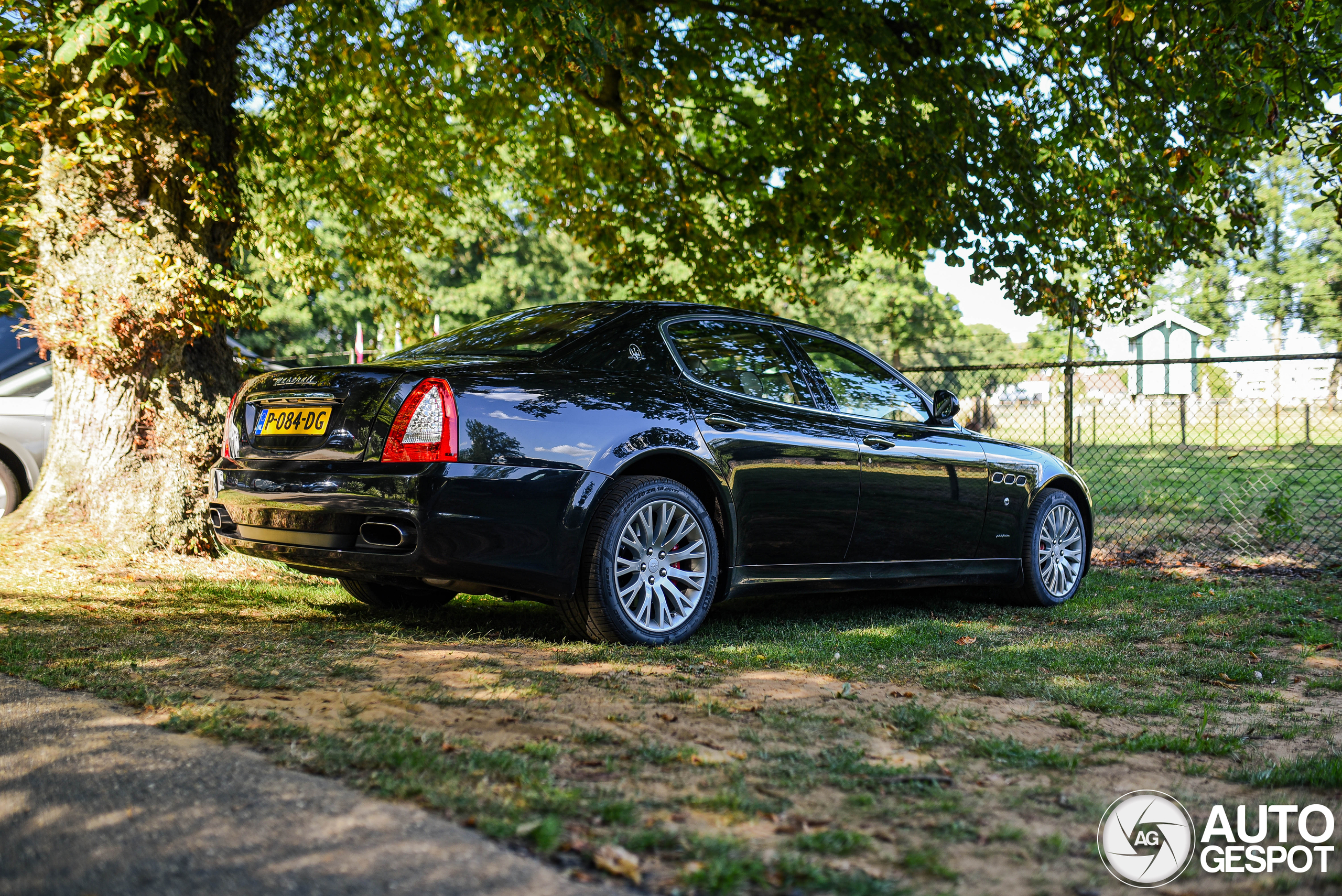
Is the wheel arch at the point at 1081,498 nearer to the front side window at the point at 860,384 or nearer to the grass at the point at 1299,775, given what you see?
the front side window at the point at 860,384

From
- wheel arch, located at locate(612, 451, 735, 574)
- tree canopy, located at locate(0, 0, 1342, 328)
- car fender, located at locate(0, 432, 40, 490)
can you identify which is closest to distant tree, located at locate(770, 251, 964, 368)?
tree canopy, located at locate(0, 0, 1342, 328)

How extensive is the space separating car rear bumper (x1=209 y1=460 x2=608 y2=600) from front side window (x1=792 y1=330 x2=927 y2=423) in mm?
1826

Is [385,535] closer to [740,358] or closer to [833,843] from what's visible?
[740,358]

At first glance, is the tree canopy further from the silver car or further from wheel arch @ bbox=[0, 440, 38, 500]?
wheel arch @ bbox=[0, 440, 38, 500]

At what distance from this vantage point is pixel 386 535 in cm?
432

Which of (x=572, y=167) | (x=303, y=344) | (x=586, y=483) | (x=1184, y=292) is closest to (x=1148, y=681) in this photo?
(x=586, y=483)

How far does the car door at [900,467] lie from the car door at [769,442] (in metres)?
0.15

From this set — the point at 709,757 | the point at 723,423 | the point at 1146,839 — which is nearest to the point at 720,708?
the point at 709,757

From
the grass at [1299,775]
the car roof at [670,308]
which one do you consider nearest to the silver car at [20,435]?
the car roof at [670,308]

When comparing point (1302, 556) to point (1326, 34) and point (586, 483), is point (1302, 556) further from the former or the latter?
point (586, 483)

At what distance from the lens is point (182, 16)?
6.98 meters

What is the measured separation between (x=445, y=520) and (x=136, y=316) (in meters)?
3.53

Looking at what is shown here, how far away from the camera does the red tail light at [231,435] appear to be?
497 centimetres

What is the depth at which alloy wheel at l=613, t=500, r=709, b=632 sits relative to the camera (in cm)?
469
